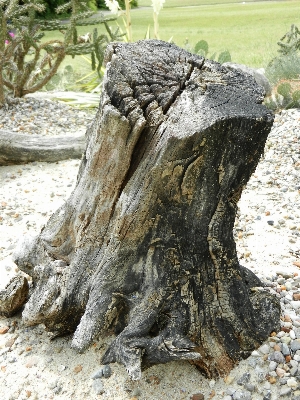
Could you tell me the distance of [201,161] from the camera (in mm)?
1405

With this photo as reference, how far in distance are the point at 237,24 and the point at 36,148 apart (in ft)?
15.7

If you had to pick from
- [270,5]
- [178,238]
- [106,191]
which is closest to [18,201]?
[106,191]

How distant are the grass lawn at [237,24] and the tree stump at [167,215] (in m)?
5.48

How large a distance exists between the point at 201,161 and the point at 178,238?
30 centimetres

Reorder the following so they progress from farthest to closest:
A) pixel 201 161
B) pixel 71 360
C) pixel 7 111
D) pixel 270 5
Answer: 1. pixel 270 5
2. pixel 7 111
3. pixel 71 360
4. pixel 201 161

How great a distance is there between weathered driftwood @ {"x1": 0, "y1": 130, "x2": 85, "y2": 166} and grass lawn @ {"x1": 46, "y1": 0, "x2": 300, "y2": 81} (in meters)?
3.32

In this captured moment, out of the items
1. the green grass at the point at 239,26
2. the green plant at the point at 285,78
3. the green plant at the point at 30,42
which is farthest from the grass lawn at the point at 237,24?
the green plant at the point at 30,42

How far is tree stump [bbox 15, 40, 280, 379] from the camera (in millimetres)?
1422

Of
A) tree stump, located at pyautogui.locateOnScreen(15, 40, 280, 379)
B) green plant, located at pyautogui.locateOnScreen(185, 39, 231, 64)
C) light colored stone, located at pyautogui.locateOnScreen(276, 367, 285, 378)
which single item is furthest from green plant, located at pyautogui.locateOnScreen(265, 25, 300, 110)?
light colored stone, located at pyautogui.locateOnScreen(276, 367, 285, 378)

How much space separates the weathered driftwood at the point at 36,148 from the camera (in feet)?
13.3

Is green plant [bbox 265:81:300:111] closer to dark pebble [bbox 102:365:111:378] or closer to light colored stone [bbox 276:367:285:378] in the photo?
light colored stone [bbox 276:367:285:378]

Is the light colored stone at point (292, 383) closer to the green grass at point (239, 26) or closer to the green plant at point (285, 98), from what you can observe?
the green plant at point (285, 98)

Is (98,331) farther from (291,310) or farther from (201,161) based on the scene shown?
(291,310)

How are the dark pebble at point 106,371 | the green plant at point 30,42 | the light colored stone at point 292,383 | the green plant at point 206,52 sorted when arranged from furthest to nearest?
the green plant at point 206,52 → the green plant at point 30,42 → the dark pebble at point 106,371 → the light colored stone at point 292,383
